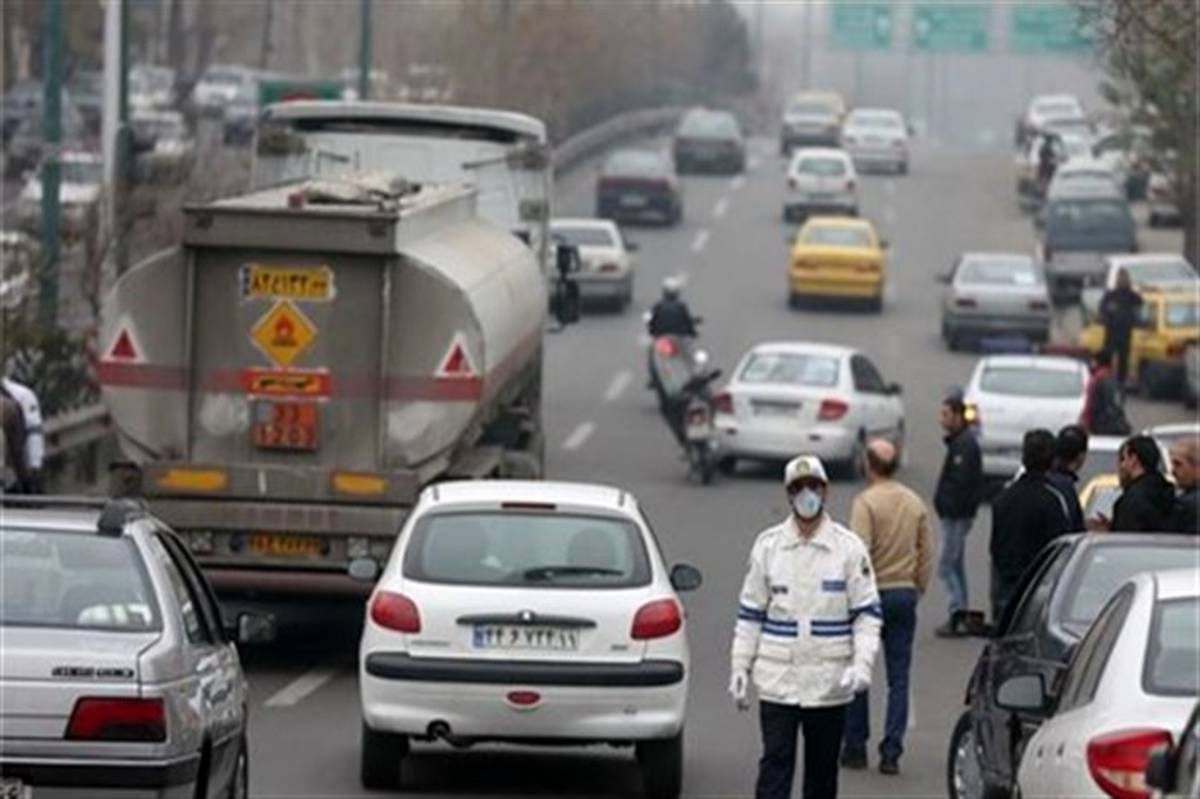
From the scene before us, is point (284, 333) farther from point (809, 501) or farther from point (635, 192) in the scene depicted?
point (635, 192)

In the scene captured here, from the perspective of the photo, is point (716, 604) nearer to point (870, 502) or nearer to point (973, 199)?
point (870, 502)

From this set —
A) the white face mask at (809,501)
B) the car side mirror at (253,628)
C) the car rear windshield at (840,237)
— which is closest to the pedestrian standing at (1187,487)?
the white face mask at (809,501)

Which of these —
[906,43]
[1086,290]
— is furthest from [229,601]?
[906,43]

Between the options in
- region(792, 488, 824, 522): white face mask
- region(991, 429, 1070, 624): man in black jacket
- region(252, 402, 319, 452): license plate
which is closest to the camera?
region(792, 488, 824, 522): white face mask

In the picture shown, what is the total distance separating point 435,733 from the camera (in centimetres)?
1617

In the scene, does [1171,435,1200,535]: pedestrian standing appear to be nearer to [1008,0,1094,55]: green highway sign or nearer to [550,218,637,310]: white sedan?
[550,218,637,310]: white sedan

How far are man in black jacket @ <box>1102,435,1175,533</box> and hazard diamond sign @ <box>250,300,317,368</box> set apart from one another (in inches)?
231

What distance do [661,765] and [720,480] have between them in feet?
67.4

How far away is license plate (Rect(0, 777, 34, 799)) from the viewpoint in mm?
11516

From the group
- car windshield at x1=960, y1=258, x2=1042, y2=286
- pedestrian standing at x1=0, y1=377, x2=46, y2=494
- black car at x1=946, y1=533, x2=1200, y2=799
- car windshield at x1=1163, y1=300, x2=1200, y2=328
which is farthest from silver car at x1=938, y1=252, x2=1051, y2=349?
black car at x1=946, y1=533, x2=1200, y2=799

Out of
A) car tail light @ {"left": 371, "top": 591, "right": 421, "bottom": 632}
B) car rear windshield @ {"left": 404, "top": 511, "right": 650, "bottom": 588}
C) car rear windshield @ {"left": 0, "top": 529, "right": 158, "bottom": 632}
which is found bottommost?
car tail light @ {"left": 371, "top": 591, "right": 421, "bottom": 632}

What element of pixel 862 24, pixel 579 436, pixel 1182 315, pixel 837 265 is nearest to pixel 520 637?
pixel 579 436

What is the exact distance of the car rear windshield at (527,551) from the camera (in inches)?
649

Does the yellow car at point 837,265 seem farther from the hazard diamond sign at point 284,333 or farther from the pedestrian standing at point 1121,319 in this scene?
the hazard diamond sign at point 284,333
